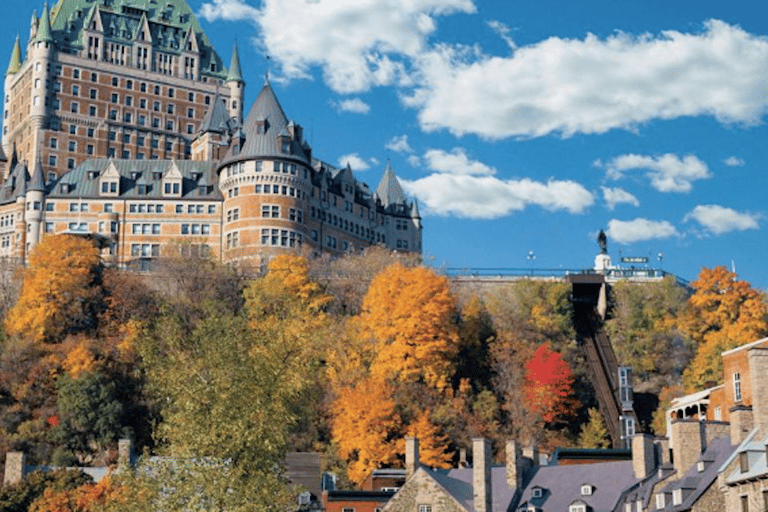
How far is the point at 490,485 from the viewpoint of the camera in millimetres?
65188

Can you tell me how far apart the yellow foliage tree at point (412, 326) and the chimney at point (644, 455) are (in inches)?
1506

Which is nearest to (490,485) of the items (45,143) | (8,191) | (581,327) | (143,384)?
(143,384)

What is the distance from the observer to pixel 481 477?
212 ft

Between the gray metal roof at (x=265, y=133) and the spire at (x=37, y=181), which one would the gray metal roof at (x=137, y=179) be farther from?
the gray metal roof at (x=265, y=133)

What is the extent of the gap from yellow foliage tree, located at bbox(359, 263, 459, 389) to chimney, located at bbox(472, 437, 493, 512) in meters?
35.5

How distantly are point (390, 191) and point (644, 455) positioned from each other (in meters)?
94.0

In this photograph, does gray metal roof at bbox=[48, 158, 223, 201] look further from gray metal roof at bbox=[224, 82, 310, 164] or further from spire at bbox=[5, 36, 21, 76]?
spire at bbox=[5, 36, 21, 76]

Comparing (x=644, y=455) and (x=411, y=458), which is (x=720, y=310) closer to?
(x=411, y=458)

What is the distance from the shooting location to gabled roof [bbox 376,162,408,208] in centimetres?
15350

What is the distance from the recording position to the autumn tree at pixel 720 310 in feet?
362

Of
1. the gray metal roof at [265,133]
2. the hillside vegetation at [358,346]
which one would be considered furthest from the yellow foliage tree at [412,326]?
the gray metal roof at [265,133]

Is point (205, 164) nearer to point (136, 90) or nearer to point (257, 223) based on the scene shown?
→ point (257, 223)

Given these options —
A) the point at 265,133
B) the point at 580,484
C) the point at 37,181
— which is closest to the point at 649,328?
the point at 265,133

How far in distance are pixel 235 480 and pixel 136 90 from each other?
112m
